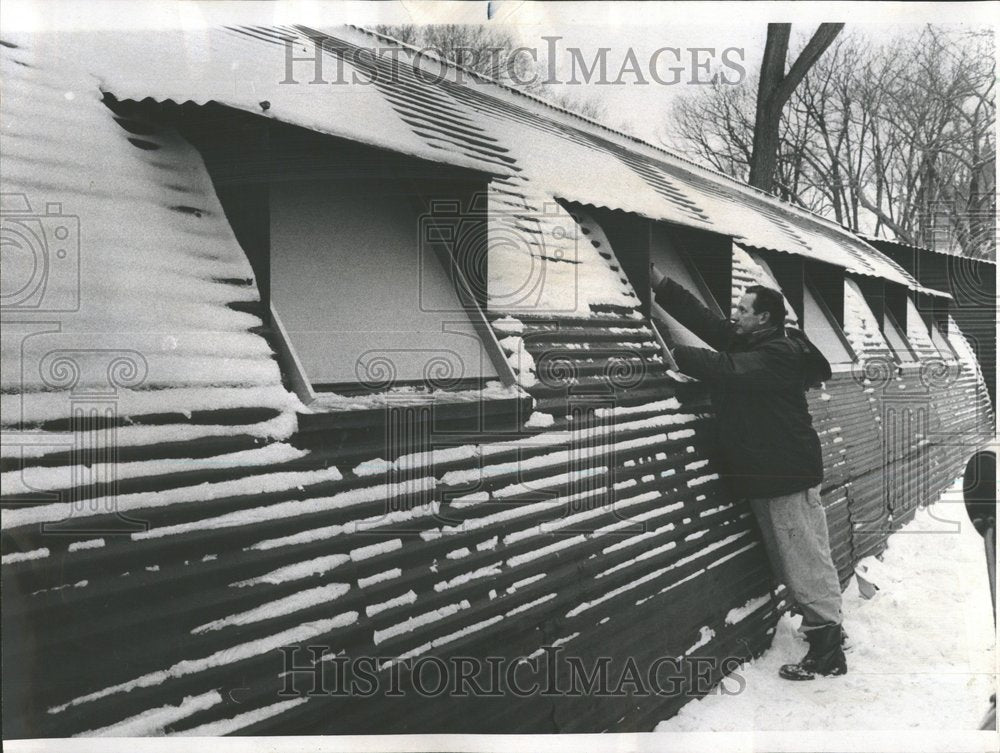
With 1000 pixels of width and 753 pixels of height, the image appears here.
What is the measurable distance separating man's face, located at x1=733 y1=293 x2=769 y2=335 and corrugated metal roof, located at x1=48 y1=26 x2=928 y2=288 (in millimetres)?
325

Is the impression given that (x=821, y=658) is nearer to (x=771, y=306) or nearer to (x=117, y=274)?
(x=771, y=306)

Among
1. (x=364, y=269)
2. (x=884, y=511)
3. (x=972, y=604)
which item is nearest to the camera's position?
(x=364, y=269)

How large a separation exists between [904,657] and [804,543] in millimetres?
545

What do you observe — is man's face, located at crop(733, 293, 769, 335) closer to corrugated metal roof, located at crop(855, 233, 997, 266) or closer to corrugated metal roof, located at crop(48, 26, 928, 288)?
corrugated metal roof, located at crop(48, 26, 928, 288)

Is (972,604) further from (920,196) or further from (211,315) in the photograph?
(211,315)

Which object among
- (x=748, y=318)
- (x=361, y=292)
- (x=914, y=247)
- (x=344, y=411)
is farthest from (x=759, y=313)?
(x=344, y=411)

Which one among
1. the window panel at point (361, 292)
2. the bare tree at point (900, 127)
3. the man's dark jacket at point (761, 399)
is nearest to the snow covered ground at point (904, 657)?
the man's dark jacket at point (761, 399)

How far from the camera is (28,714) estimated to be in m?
1.80

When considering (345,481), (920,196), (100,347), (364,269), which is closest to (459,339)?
(364,269)

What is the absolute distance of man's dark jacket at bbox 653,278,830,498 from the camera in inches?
119

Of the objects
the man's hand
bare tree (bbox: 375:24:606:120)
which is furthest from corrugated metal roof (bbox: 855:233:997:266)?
bare tree (bbox: 375:24:606:120)

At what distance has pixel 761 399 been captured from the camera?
10.0 feet

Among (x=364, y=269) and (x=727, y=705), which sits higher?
(x=364, y=269)

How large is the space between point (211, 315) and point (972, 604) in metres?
3.03
